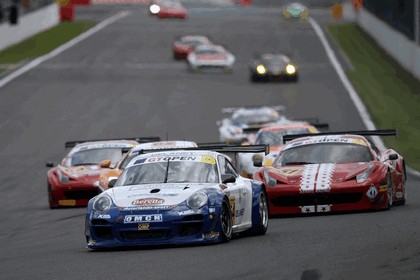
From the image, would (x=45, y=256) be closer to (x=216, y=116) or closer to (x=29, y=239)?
(x=29, y=239)

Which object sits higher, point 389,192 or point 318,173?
point 318,173

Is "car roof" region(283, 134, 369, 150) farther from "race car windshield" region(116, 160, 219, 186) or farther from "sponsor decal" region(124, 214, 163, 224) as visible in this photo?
"sponsor decal" region(124, 214, 163, 224)

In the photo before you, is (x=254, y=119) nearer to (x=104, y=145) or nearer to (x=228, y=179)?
(x=104, y=145)

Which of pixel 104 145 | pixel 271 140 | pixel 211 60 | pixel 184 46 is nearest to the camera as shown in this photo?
pixel 104 145

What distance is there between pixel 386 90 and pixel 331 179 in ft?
100

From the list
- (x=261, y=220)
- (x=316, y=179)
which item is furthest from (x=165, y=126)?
(x=261, y=220)

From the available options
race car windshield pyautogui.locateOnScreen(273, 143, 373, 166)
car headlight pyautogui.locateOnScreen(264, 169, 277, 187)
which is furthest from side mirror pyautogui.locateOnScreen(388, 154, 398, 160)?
car headlight pyautogui.locateOnScreen(264, 169, 277, 187)

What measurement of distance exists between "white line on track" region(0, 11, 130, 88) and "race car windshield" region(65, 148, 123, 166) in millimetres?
27389

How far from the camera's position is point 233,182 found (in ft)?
51.4

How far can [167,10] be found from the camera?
87.9 metres

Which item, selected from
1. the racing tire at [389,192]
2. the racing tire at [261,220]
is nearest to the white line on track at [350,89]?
the racing tire at [389,192]

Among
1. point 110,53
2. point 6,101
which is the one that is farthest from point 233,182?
point 110,53

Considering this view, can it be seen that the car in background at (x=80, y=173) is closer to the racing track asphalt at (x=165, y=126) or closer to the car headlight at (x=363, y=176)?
the racing track asphalt at (x=165, y=126)

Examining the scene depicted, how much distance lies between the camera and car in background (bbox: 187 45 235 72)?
193 ft
